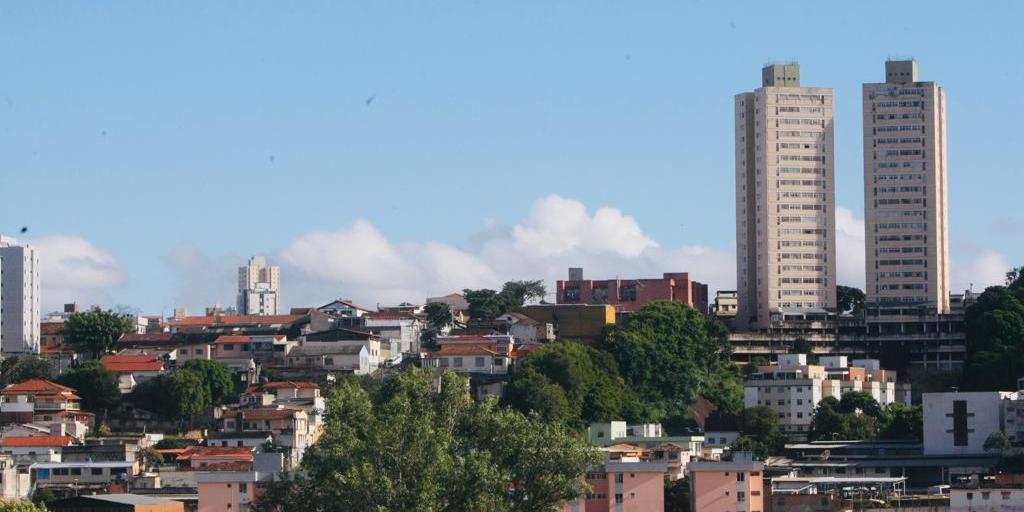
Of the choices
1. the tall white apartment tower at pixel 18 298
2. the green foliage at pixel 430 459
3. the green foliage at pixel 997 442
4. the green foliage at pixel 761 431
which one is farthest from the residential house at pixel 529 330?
the green foliage at pixel 430 459

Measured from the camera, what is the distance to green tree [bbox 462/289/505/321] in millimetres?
109125

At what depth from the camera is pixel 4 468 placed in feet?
251

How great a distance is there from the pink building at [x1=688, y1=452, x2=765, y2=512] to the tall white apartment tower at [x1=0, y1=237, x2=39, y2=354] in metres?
48.6

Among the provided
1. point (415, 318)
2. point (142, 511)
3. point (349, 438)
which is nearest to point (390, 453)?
point (349, 438)

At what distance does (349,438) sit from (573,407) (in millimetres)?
32420

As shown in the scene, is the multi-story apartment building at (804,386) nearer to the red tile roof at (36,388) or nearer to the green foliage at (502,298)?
the green foliage at (502,298)

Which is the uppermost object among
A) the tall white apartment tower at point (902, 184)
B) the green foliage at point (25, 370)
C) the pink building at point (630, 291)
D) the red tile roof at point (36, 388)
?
the tall white apartment tower at point (902, 184)

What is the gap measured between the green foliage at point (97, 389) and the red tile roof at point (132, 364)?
5.62ft

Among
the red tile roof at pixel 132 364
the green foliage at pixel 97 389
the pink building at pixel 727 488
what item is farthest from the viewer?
the red tile roof at pixel 132 364

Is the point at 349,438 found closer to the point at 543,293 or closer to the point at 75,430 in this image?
the point at 75,430

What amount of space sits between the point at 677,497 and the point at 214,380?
80.3 feet

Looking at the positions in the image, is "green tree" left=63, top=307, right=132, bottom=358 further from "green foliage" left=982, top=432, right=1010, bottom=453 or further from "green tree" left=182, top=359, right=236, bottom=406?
"green foliage" left=982, top=432, right=1010, bottom=453

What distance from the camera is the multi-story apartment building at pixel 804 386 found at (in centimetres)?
9675

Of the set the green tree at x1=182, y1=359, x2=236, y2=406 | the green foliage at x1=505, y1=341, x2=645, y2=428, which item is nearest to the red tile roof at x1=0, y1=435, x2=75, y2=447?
the green tree at x1=182, y1=359, x2=236, y2=406
